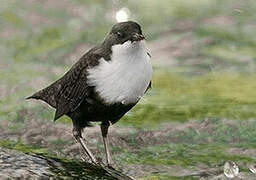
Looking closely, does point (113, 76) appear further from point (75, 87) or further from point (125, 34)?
point (75, 87)

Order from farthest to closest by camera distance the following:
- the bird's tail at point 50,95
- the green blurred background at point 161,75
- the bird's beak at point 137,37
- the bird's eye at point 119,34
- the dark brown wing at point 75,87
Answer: the green blurred background at point 161,75
the bird's tail at point 50,95
the dark brown wing at point 75,87
the bird's eye at point 119,34
the bird's beak at point 137,37

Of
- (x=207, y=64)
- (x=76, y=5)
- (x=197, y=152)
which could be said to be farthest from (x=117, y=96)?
(x=76, y=5)

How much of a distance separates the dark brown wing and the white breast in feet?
0.55

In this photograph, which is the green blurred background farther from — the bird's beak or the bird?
the bird's beak

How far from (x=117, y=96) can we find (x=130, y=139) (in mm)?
3311

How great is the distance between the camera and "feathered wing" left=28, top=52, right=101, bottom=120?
22.0ft

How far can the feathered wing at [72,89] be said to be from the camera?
6707 mm

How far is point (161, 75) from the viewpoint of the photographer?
1182cm

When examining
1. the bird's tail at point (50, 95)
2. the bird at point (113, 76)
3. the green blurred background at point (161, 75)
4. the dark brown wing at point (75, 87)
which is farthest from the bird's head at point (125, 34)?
the green blurred background at point (161, 75)

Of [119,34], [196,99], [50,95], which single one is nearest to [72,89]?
[50,95]

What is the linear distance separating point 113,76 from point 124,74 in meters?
0.09

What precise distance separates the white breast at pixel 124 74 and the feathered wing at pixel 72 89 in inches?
6.9

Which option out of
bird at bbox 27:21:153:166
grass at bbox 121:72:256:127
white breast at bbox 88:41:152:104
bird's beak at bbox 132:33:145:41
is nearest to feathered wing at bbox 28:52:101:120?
bird at bbox 27:21:153:166

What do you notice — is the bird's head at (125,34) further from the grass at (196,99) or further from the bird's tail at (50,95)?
the grass at (196,99)
